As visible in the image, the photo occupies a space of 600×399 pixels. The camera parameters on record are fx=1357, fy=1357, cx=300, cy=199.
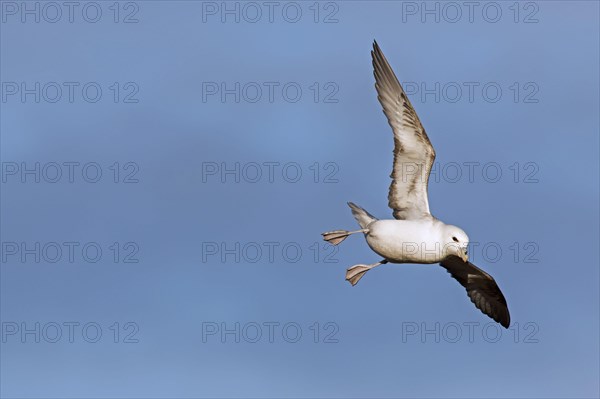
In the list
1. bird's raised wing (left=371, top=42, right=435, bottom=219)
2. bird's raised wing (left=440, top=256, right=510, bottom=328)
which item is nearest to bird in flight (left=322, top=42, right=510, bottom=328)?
bird's raised wing (left=371, top=42, right=435, bottom=219)

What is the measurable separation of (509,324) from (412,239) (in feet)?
16.8

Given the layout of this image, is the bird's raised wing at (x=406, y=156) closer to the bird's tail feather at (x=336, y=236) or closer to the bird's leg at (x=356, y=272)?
the bird's tail feather at (x=336, y=236)

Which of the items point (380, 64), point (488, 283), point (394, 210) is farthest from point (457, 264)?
point (380, 64)

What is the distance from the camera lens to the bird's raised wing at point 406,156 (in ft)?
79.5

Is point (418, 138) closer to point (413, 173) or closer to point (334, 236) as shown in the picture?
point (413, 173)

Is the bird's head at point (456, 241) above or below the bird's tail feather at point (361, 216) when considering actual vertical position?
below

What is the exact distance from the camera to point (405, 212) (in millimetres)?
24609

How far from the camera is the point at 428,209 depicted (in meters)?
24.5

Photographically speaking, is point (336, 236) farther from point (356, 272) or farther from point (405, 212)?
point (405, 212)

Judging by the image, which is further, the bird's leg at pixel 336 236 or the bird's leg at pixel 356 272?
the bird's leg at pixel 356 272

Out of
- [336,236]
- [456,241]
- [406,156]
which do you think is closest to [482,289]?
[336,236]

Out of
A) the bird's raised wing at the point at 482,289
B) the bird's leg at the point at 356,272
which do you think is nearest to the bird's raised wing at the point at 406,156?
the bird's leg at the point at 356,272

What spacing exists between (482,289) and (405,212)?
3696mm

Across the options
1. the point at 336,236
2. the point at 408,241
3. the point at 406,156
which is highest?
the point at 406,156
